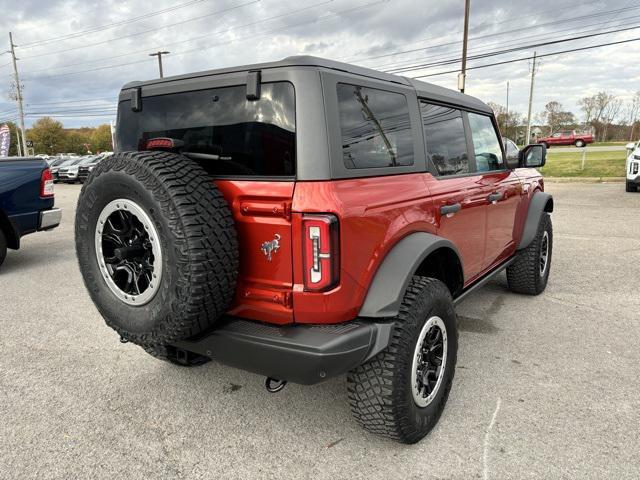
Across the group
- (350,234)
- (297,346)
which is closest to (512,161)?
(350,234)

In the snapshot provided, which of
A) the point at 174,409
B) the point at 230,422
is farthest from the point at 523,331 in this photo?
the point at 174,409

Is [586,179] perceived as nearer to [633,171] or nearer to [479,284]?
[633,171]

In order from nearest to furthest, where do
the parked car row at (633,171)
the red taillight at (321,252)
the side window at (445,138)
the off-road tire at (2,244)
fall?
the red taillight at (321,252) → the side window at (445,138) → the off-road tire at (2,244) → the parked car row at (633,171)

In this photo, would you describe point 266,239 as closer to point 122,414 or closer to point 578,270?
A: point 122,414

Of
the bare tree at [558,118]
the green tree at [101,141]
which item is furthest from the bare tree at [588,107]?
the green tree at [101,141]

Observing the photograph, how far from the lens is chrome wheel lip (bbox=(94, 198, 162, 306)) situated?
206 cm

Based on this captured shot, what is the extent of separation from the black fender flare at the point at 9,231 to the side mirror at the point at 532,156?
604 cm

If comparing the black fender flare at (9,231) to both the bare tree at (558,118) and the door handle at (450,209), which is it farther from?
the bare tree at (558,118)

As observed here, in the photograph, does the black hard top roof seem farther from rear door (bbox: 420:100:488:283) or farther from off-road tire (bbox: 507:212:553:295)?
off-road tire (bbox: 507:212:553:295)

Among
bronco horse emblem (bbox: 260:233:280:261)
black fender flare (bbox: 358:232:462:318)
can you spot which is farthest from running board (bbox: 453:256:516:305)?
bronco horse emblem (bbox: 260:233:280:261)

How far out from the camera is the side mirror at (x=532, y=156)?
14.3 ft

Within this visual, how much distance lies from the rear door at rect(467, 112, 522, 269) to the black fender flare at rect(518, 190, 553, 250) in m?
0.17

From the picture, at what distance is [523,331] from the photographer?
12.7 feet

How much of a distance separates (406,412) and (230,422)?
1.03 m
